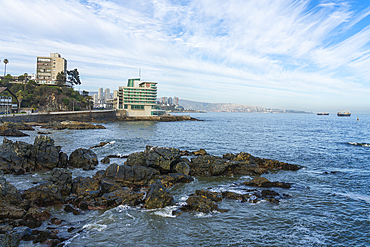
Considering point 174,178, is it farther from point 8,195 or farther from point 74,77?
point 74,77

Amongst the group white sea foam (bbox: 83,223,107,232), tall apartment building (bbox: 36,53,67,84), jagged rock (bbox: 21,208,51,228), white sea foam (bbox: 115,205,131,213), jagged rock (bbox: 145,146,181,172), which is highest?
tall apartment building (bbox: 36,53,67,84)

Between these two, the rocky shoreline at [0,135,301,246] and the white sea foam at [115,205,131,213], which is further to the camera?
the white sea foam at [115,205,131,213]

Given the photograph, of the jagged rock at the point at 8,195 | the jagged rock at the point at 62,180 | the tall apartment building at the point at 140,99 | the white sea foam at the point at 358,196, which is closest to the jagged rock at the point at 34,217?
the jagged rock at the point at 8,195

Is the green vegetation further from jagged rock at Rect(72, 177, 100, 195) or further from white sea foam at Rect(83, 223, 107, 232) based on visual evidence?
white sea foam at Rect(83, 223, 107, 232)

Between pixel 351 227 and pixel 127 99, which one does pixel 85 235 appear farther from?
pixel 127 99

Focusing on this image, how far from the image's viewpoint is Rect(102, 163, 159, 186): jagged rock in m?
19.9

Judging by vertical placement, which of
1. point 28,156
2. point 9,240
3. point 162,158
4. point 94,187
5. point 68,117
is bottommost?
point 94,187

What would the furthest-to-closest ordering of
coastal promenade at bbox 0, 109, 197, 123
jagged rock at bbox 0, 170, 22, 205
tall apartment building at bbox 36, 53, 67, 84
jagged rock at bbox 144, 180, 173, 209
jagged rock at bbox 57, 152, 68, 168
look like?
tall apartment building at bbox 36, 53, 67, 84
coastal promenade at bbox 0, 109, 197, 123
jagged rock at bbox 57, 152, 68, 168
jagged rock at bbox 144, 180, 173, 209
jagged rock at bbox 0, 170, 22, 205

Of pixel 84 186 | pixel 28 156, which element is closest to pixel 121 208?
pixel 84 186

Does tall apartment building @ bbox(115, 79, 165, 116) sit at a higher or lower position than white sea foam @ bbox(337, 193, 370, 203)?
higher

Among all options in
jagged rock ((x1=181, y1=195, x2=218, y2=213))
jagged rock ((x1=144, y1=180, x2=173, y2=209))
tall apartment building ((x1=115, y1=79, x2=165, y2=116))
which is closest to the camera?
jagged rock ((x1=181, y1=195, x2=218, y2=213))

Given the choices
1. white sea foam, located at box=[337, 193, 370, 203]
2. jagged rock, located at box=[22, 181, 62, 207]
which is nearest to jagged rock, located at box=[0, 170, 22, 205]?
jagged rock, located at box=[22, 181, 62, 207]

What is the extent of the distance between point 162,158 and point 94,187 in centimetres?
749

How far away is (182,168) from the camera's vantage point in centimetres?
2277
